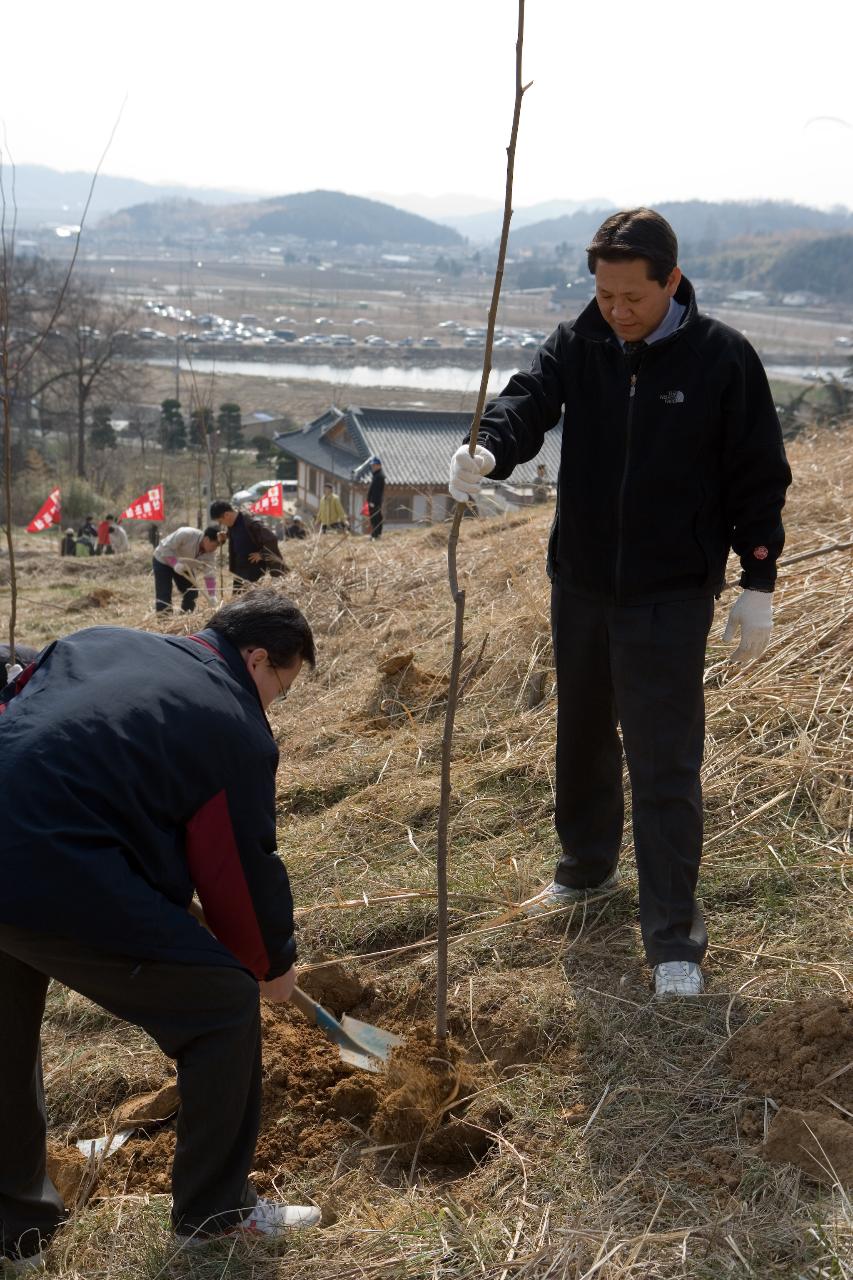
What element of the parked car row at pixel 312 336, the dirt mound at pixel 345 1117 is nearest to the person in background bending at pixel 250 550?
the dirt mound at pixel 345 1117

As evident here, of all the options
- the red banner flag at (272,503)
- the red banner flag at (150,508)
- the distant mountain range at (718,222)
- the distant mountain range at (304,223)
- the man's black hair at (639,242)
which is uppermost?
the distant mountain range at (304,223)

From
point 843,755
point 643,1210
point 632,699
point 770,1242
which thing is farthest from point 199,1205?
point 843,755

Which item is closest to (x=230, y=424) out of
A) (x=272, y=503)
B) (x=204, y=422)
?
(x=272, y=503)

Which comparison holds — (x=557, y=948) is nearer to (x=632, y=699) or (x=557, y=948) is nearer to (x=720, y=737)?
(x=632, y=699)

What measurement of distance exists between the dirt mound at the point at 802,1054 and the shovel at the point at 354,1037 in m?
0.79

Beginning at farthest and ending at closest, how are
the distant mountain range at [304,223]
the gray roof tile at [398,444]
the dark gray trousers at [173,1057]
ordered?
the distant mountain range at [304,223], the gray roof tile at [398,444], the dark gray trousers at [173,1057]

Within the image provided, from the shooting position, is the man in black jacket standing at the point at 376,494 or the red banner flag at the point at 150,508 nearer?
the man in black jacket standing at the point at 376,494

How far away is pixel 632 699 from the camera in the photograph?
8.23 feet

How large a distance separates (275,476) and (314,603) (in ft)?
96.6

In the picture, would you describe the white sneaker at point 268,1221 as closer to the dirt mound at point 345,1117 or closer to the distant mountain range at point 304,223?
the dirt mound at point 345,1117

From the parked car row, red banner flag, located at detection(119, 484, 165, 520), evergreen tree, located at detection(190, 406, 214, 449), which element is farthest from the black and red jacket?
the parked car row

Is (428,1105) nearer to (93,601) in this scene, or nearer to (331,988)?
(331,988)

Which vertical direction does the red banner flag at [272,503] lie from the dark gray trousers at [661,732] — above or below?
below

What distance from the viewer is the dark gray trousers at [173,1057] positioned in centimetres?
177
